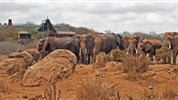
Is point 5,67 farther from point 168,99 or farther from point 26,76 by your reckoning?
point 168,99

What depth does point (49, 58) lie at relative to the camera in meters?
16.1

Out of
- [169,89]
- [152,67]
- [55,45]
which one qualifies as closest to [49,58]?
[152,67]

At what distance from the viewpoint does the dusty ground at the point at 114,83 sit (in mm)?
13336

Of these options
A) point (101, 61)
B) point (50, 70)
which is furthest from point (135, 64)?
point (50, 70)

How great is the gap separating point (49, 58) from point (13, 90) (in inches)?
95.3


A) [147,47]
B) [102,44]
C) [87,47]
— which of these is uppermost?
[102,44]

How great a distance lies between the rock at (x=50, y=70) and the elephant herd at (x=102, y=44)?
5598 mm

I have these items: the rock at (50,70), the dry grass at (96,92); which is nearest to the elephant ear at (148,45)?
the rock at (50,70)

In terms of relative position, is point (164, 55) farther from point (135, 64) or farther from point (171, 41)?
point (135, 64)

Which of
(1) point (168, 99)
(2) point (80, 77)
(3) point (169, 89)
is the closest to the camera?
(1) point (168, 99)

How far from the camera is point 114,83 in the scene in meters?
14.1

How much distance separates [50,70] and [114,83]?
245cm

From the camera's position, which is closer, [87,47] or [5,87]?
[5,87]

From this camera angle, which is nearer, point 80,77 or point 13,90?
point 13,90
